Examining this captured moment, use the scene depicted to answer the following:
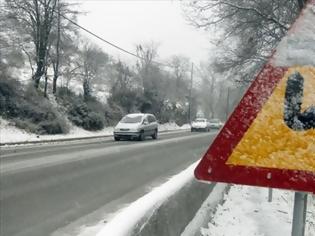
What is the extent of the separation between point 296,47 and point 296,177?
62cm

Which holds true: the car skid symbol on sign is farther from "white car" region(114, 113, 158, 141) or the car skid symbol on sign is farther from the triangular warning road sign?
"white car" region(114, 113, 158, 141)

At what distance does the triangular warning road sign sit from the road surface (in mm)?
5317

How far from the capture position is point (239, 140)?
7.93 feet

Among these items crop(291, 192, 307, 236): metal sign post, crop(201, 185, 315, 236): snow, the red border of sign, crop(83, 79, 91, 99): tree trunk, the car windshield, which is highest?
crop(83, 79, 91, 99): tree trunk

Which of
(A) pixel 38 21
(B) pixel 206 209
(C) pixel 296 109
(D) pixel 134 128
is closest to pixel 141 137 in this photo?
(D) pixel 134 128

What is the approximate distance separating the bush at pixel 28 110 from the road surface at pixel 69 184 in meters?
12.8

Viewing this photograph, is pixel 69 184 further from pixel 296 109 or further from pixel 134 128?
pixel 134 128

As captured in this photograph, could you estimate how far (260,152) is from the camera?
2.37 metres

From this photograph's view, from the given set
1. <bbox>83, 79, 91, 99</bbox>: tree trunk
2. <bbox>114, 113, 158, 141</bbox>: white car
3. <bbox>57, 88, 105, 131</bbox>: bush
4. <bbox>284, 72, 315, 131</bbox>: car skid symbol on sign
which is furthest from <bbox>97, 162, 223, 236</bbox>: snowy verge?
<bbox>83, 79, 91, 99</bbox>: tree trunk

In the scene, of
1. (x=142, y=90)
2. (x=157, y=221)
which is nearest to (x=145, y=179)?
(x=157, y=221)

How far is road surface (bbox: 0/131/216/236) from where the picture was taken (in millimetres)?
8094

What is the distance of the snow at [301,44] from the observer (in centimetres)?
235

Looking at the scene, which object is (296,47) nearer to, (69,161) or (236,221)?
(236,221)

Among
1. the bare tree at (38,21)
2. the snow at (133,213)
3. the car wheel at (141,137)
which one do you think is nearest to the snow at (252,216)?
the snow at (133,213)
